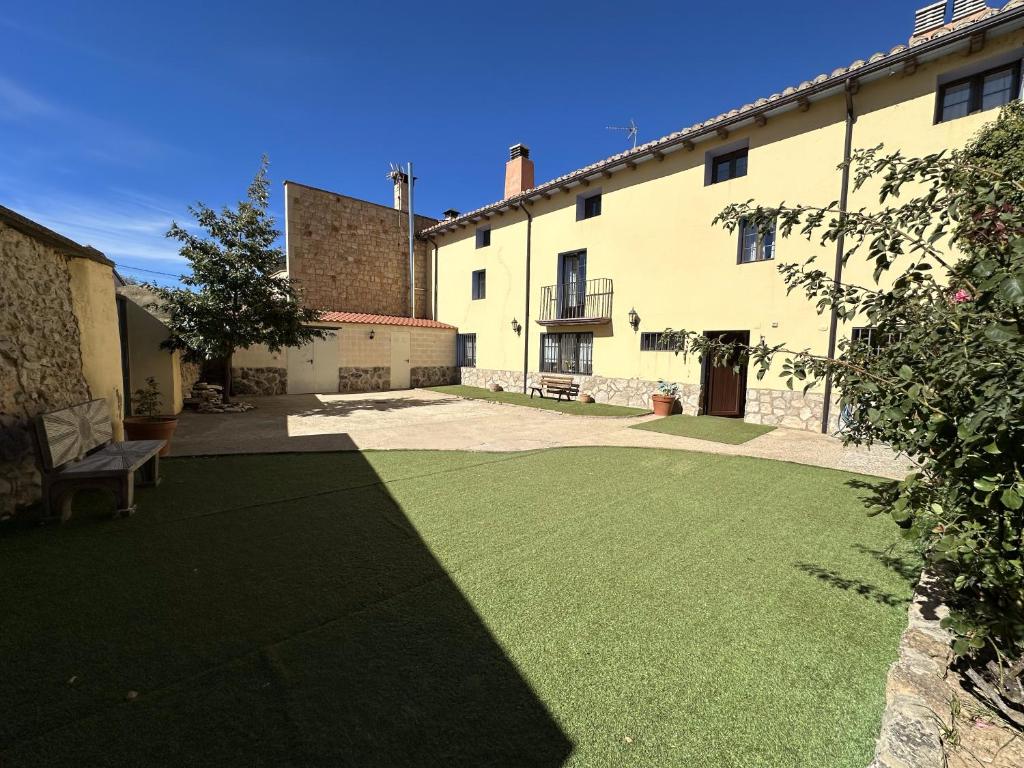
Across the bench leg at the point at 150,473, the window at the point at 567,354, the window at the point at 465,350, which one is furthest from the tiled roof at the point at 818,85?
the bench leg at the point at 150,473

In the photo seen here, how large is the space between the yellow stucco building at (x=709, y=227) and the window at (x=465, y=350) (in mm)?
1192

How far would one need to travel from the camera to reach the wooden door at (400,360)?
17.0m

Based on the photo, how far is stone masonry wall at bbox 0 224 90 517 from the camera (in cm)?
402

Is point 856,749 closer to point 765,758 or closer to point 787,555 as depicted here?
point 765,758

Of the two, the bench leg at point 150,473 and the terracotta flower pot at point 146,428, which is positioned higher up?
the terracotta flower pot at point 146,428

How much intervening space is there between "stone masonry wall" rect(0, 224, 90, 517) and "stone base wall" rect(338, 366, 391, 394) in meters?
10.8

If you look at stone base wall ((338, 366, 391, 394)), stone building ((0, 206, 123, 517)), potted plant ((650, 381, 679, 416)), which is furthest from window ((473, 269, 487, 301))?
stone building ((0, 206, 123, 517))

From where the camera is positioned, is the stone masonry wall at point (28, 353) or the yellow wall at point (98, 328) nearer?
the stone masonry wall at point (28, 353)

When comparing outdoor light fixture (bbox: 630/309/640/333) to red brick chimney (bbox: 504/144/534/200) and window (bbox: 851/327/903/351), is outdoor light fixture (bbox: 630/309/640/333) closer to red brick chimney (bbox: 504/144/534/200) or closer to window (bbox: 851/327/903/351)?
red brick chimney (bbox: 504/144/534/200)

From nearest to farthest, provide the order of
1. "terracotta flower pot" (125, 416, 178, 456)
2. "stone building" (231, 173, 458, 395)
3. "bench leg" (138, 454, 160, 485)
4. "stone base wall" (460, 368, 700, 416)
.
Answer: "bench leg" (138, 454, 160, 485), "terracotta flower pot" (125, 416, 178, 456), "stone base wall" (460, 368, 700, 416), "stone building" (231, 173, 458, 395)

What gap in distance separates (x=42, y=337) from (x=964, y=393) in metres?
7.13

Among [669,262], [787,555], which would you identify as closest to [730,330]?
[669,262]

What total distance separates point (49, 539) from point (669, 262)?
38.5 ft

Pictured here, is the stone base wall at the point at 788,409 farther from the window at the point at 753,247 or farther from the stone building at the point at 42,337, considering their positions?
the stone building at the point at 42,337
